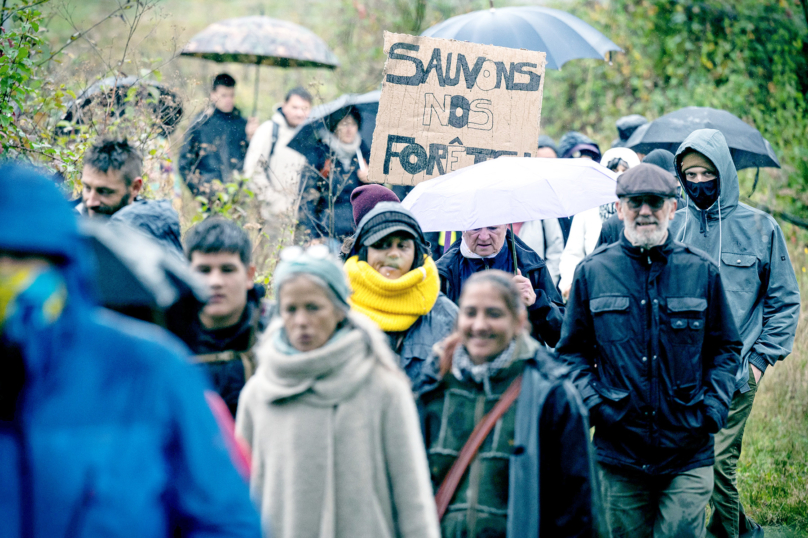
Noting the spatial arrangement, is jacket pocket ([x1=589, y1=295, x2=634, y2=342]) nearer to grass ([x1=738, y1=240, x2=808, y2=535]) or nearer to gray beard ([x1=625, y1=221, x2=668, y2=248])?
gray beard ([x1=625, y1=221, x2=668, y2=248])

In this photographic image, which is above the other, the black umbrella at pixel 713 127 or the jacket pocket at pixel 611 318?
the black umbrella at pixel 713 127

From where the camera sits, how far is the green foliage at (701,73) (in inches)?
497

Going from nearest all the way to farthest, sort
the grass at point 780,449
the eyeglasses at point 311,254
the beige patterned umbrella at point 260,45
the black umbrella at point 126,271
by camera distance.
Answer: the black umbrella at point 126,271 → the eyeglasses at point 311,254 → the grass at point 780,449 → the beige patterned umbrella at point 260,45

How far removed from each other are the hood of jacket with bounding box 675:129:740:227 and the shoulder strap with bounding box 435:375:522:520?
2657 millimetres

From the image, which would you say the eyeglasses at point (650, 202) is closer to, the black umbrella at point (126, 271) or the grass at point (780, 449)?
the grass at point (780, 449)

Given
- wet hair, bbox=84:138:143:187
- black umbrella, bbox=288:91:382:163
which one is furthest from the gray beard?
black umbrella, bbox=288:91:382:163

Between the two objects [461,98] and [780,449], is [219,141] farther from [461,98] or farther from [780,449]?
[780,449]

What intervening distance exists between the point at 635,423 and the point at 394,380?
1.84 m

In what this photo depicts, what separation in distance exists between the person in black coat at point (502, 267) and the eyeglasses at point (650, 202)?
1.04 metres

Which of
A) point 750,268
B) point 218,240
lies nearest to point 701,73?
point 750,268

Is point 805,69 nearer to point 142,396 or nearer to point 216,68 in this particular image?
point 216,68

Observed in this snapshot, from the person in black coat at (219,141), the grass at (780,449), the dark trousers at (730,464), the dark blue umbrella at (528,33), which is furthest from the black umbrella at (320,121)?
the grass at (780,449)

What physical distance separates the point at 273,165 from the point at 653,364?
6.26 metres

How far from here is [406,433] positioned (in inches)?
114
